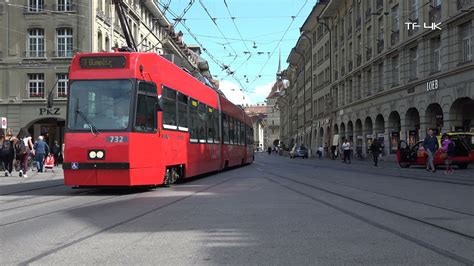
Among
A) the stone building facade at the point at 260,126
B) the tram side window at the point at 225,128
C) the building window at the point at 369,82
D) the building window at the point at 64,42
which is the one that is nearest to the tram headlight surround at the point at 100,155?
the tram side window at the point at 225,128

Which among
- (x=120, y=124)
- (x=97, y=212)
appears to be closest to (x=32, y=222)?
(x=97, y=212)

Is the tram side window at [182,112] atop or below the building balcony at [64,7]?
below

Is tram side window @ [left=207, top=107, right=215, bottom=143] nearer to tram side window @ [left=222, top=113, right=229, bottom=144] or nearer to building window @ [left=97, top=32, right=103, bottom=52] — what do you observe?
tram side window @ [left=222, top=113, right=229, bottom=144]

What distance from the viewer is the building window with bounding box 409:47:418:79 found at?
3656 cm

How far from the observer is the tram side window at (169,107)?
43.4 ft

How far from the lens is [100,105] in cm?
1195

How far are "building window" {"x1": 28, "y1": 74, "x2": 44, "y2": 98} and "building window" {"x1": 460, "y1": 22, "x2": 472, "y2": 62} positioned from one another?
33145mm

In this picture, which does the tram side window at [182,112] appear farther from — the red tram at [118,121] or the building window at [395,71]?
the building window at [395,71]

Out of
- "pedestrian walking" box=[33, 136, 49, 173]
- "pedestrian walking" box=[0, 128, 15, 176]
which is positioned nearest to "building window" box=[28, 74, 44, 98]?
"pedestrian walking" box=[33, 136, 49, 173]

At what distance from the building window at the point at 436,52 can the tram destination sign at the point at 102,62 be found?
26.0 m

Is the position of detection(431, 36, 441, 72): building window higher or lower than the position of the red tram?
higher

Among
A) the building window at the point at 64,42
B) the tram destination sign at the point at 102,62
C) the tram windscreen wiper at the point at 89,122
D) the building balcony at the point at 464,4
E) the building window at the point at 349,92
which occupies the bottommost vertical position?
the tram windscreen wiper at the point at 89,122

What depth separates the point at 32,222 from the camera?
825cm

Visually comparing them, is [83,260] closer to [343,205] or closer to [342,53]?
[343,205]
